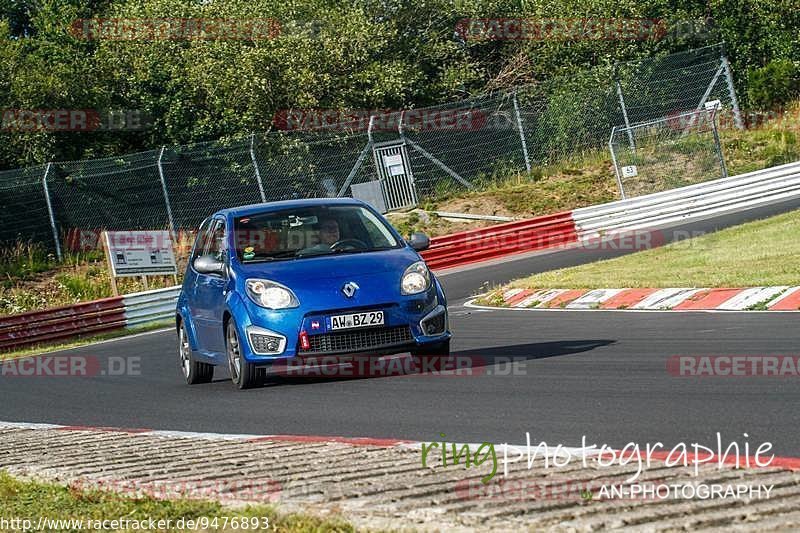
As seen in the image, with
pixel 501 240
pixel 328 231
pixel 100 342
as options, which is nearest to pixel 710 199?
pixel 501 240

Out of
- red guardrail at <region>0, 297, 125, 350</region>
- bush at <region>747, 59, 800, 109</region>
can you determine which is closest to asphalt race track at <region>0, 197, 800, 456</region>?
red guardrail at <region>0, 297, 125, 350</region>

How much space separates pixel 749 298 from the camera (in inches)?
549

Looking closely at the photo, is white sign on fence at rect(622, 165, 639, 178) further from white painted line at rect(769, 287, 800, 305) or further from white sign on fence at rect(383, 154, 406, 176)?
white painted line at rect(769, 287, 800, 305)

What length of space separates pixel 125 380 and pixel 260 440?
267 inches

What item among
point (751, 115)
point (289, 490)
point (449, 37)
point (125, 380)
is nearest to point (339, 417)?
point (289, 490)

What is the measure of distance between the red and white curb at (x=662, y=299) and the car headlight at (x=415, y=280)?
435cm

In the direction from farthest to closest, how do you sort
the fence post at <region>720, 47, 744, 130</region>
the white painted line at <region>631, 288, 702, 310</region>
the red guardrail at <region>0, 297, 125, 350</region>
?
the fence post at <region>720, 47, 744, 130</region>
the red guardrail at <region>0, 297, 125, 350</region>
the white painted line at <region>631, 288, 702, 310</region>

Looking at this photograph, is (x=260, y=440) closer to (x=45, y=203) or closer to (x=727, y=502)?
(x=727, y=502)

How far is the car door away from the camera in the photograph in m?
11.2

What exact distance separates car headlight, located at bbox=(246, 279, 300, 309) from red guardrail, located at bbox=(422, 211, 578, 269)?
1667cm

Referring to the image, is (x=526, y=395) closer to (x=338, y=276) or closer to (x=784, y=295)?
(x=338, y=276)

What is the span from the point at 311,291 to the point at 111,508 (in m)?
4.97

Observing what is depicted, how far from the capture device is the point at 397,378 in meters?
10.6

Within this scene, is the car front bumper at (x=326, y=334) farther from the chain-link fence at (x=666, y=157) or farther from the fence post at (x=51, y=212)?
the chain-link fence at (x=666, y=157)
